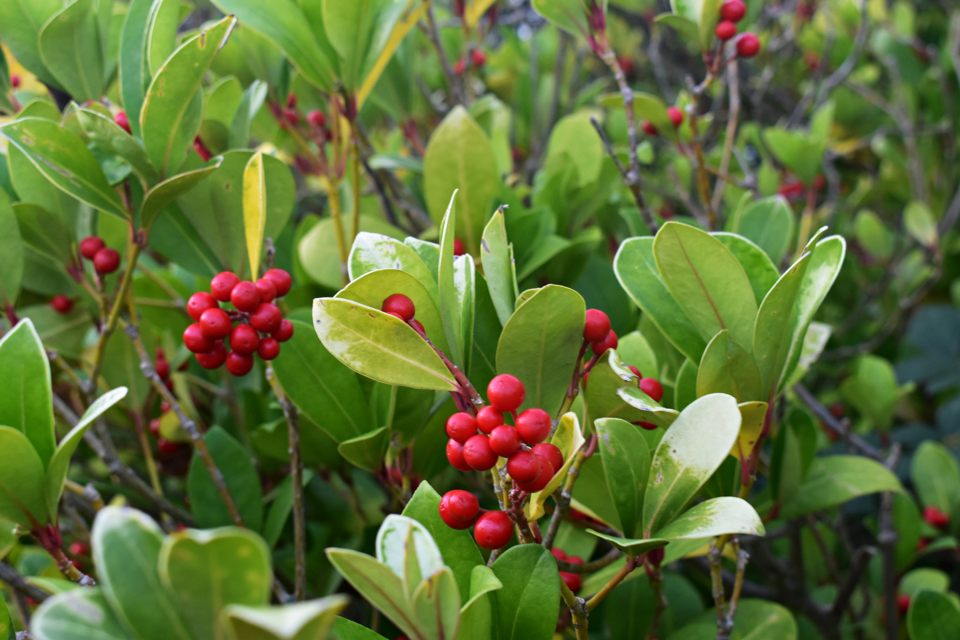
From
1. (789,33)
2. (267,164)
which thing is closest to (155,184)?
(267,164)

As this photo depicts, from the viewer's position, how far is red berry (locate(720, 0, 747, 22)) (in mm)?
1243


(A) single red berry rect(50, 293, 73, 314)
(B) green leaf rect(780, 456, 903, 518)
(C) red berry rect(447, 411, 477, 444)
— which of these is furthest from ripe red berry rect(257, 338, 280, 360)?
(B) green leaf rect(780, 456, 903, 518)

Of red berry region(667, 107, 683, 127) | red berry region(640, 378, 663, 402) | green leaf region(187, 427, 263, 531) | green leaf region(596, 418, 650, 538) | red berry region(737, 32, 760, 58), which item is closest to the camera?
green leaf region(596, 418, 650, 538)

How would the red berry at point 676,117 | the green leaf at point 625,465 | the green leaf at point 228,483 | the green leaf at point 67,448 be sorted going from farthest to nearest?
the red berry at point 676,117
the green leaf at point 228,483
the green leaf at point 625,465
the green leaf at point 67,448

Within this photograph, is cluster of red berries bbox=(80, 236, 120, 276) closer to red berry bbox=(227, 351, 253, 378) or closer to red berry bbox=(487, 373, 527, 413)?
red berry bbox=(227, 351, 253, 378)

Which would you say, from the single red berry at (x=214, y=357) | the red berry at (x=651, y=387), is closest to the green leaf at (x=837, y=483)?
the red berry at (x=651, y=387)

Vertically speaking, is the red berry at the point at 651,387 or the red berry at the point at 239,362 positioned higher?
the red berry at the point at 239,362

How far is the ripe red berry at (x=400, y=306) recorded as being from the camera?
0.69 meters

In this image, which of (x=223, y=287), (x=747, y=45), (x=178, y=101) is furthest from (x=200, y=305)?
(x=747, y=45)

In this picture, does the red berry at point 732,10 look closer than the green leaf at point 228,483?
No

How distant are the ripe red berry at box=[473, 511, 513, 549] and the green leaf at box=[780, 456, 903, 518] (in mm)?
653

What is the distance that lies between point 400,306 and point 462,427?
132 millimetres

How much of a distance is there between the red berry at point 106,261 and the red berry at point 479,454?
29.4 inches

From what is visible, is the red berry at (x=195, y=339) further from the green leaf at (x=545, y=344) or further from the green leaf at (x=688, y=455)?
the green leaf at (x=688, y=455)
